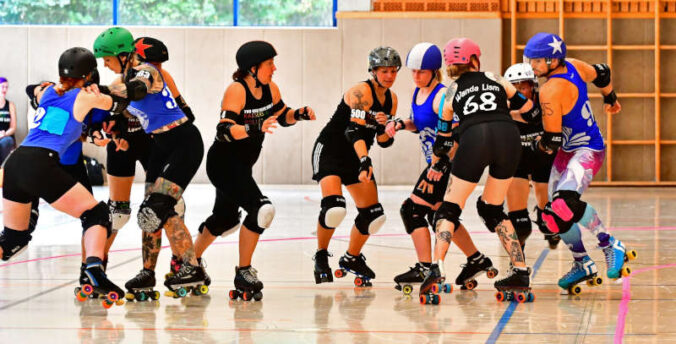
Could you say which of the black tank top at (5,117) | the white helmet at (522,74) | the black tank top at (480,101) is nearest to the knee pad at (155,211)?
the black tank top at (480,101)

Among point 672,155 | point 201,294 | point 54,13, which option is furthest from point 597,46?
point 201,294

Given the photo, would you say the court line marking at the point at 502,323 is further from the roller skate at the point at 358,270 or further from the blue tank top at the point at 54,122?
the blue tank top at the point at 54,122

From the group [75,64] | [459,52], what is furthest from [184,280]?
[459,52]

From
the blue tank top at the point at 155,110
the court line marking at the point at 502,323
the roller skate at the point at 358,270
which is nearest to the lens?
the court line marking at the point at 502,323

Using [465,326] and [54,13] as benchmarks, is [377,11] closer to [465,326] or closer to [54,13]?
[54,13]

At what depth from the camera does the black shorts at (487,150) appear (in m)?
5.00

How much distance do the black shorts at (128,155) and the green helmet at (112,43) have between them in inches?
21.6

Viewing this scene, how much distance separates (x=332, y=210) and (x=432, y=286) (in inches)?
39.4

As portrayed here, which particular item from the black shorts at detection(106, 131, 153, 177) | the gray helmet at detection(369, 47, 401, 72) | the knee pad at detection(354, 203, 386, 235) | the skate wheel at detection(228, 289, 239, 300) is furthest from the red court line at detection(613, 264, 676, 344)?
the black shorts at detection(106, 131, 153, 177)

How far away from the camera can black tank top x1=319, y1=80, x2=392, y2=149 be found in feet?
18.6

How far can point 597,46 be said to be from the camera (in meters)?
15.2

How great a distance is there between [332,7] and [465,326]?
38.9 feet

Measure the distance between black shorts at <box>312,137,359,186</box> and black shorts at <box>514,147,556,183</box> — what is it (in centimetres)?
109

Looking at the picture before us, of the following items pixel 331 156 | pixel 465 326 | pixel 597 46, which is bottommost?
pixel 465 326
